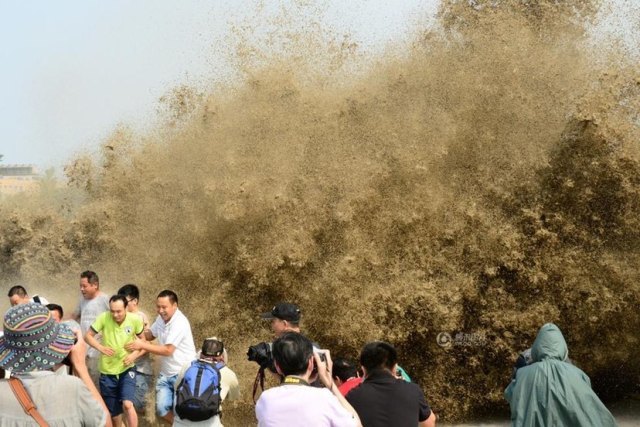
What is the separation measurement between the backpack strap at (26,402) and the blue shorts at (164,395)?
3398 millimetres

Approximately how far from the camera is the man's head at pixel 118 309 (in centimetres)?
688

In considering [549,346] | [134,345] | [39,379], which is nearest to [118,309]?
[134,345]

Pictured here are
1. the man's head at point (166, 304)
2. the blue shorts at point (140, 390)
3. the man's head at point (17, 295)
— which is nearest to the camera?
the man's head at point (166, 304)

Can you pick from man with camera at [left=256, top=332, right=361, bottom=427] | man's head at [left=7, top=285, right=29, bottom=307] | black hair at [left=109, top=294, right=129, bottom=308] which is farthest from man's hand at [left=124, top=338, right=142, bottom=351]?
man with camera at [left=256, top=332, right=361, bottom=427]

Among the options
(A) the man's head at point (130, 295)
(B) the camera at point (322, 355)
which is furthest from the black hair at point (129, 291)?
(B) the camera at point (322, 355)

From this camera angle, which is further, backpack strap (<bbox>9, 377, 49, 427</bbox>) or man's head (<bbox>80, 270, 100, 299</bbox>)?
man's head (<bbox>80, 270, 100, 299</bbox>)

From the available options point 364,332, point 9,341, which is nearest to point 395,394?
point 9,341

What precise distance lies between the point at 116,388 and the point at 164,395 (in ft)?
3.14

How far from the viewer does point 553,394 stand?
13.2 ft

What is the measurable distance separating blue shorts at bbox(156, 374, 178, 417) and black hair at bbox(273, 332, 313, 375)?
10.2 feet

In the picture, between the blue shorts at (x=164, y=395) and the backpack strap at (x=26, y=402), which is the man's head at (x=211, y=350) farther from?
the backpack strap at (x=26, y=402)

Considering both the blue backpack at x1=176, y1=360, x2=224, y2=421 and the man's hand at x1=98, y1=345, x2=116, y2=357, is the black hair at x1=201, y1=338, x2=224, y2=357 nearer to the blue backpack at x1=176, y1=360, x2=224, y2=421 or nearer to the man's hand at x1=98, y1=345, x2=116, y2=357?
the blue backpack at x1=176, y1=360, x2=224, y2=421

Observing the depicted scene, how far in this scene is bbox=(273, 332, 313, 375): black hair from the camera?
3328 mm

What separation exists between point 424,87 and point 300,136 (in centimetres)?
167
